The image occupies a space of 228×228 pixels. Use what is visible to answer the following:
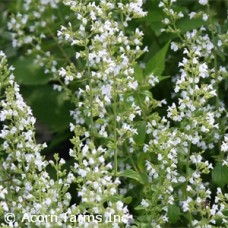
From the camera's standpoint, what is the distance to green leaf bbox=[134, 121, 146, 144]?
3096mm

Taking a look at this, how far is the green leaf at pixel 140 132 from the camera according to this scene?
10.2 ft

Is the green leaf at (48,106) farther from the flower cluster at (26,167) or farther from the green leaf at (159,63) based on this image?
the flower cluster at (26,167)

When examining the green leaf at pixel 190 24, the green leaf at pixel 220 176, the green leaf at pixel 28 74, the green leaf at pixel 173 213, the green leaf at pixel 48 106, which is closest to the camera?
the green leaf at pixel 173 213

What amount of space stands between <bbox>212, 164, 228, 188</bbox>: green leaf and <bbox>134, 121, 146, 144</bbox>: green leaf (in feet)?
1.15

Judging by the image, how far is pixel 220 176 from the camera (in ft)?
10.1

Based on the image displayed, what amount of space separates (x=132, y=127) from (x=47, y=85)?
2.03 m

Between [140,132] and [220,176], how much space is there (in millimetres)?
401

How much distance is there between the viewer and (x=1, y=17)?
4938mm

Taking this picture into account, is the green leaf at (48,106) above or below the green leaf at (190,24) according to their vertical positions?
below

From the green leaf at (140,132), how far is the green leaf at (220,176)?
35 centimetres

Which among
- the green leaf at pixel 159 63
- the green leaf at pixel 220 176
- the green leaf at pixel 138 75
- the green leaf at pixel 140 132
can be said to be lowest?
the green leaf at pixel 220 176

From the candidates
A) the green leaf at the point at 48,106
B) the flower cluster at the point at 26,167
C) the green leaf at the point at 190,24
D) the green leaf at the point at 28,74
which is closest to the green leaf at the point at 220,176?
the flower cluster at the point at 26,167

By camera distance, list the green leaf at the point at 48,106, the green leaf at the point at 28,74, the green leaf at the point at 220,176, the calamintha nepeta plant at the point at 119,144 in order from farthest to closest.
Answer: the green leaf at the point at 28,74 → the green leaf at the point at 48,106 → the green leaf at the point at 220,176 → the calamintha nepeta plant at the point at 119,144

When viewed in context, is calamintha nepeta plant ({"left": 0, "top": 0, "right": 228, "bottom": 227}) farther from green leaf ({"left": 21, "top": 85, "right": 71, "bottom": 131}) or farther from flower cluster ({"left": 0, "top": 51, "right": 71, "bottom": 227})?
green leaf ({"left": 21, "top": 85, "right": 71, "bottom": 131})
